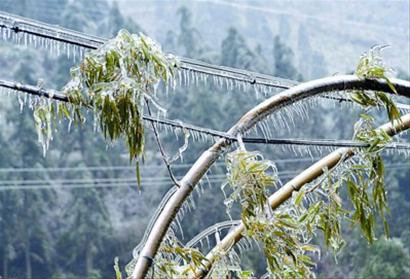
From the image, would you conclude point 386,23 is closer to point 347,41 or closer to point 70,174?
point 347,41

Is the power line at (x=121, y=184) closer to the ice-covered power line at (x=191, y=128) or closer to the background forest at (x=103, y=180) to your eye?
the background forest at (x=103, y=180)

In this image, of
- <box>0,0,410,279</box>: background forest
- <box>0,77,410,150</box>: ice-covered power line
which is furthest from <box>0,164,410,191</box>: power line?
<box>0,77,410,150</box>: ice-covered power line

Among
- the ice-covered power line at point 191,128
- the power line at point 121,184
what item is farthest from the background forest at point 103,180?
the ice-covered power line at point 191,128

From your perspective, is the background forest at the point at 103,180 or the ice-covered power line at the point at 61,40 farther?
the background forest at the point at 103,180

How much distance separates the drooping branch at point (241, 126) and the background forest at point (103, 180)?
556cm

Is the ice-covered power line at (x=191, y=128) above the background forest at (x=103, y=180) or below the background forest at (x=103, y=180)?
below

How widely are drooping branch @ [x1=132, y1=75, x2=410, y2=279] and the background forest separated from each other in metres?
5.56

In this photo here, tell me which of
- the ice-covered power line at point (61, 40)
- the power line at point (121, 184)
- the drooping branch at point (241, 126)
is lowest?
the drooping branch at point (241, 126)

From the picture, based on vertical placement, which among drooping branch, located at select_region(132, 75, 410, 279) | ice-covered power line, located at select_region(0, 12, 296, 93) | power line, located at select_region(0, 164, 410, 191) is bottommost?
drooping branch, located at select_region(132, 75, 410, 279)

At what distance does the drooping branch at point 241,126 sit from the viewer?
1.12 m

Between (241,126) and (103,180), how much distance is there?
693cm

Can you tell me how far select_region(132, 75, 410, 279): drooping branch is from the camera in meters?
1.12

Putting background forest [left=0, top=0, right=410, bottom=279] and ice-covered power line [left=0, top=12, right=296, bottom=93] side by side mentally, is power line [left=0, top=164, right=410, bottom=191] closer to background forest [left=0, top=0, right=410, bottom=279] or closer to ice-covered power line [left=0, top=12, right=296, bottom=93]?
background forest [left=0, top=0, right=410, bottom=279]

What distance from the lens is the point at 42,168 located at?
779 cm
